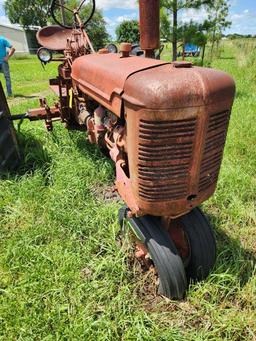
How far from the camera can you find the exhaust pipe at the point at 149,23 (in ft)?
6.61

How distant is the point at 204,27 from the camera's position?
7.72m

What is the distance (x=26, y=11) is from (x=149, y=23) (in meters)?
60.6

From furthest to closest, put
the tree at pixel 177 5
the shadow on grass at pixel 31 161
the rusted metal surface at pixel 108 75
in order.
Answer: the tree at pixel 177 5 → the shadow on grass at pixel 31 161 → the rusted metal surface at pixel 108 75

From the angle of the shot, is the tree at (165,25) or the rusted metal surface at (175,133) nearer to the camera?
the rusted metal surface at (175,133)

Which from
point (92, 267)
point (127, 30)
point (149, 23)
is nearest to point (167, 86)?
point (149, 23)

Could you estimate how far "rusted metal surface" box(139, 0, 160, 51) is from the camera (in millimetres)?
2016

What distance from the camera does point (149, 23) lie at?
2041 mm

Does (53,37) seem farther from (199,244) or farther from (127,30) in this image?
(127,30)

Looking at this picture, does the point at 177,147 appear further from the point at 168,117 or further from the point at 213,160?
the point at 213,160

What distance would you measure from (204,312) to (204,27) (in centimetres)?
725

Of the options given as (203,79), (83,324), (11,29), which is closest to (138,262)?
(83,324)

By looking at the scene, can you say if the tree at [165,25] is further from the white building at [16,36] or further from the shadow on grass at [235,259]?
the white building at [16,36]

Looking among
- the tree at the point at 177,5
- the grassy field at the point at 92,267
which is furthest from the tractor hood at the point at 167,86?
the tree at the point at 177,5

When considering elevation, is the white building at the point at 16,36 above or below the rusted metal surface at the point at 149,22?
below
